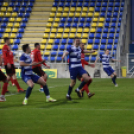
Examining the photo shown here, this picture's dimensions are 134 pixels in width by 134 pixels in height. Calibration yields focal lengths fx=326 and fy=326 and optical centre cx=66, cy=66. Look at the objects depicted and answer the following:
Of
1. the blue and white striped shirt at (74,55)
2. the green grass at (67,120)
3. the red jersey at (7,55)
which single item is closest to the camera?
the green grass at (67,120)

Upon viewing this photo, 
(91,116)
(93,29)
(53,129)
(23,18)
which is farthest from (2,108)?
(23,18)

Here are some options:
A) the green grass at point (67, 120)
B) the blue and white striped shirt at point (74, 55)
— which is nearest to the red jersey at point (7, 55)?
the blue and white striped shirt at point (74, 55)

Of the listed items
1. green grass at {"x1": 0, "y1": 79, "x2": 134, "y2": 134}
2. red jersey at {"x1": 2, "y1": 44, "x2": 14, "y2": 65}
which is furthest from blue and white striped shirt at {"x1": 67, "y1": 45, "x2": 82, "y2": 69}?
red jersey at {"x1": 2, "y1": 44, "x2": 14, "y2": 65}

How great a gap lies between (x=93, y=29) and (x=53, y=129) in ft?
80.7

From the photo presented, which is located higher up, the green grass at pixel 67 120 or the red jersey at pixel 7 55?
the red jersey at pixel 7 55

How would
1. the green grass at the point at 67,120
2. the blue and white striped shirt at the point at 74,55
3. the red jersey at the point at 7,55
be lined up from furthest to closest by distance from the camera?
1. the red jersey at the point at 7,55
2. the blue and white striped shirt at the point at 74,55
3. the green grass at the point at 67,120

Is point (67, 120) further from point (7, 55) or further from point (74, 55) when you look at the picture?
point (7, 55)

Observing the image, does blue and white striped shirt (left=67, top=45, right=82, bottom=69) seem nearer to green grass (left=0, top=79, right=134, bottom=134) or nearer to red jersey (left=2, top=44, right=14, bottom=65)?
green grass (left=0, top=79, right=134, bottom=134)

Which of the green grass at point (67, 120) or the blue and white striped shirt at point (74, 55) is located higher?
the blue and white striped shirt at point (74, 55)

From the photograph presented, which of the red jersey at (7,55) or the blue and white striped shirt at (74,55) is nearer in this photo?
the blue and white striped shirt at (74,55)

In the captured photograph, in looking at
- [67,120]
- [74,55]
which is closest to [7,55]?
[74,55]

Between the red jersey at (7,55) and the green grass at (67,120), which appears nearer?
the green grass at (67,120)

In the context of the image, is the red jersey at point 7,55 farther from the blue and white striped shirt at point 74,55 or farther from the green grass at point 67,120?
the green grass at point 67,120

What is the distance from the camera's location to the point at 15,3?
3419 centimetres
